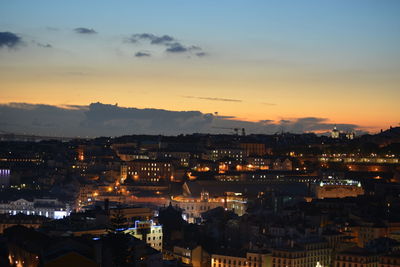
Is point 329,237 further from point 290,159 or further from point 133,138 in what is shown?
point 133,138

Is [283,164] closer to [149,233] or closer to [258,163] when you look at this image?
[258,163]

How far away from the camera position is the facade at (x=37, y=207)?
156 ft

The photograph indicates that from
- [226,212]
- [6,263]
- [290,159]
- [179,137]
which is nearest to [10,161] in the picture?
[179,137]

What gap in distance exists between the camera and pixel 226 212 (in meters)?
43.8

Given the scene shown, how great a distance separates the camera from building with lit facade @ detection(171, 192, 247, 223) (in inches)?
1861

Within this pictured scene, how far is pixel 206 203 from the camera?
4828 cm

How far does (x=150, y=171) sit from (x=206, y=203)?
1079 centimetres

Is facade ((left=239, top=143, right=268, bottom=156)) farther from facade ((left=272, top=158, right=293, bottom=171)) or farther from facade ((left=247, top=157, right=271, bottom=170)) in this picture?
facade ((left=272, top=158, right=293, bottom=171))

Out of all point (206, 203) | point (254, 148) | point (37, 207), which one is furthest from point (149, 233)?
→ point (254, 148)

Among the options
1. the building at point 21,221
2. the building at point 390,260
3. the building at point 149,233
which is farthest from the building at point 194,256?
the building at point 21,221

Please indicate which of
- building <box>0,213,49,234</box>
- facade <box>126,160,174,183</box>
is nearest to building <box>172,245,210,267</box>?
building <box>0,213,49,234</box>

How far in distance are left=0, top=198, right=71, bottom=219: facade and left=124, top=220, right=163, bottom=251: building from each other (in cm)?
1275

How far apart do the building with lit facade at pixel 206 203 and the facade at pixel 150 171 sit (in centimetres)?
844

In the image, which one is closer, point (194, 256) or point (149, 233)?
point (194, 256)
